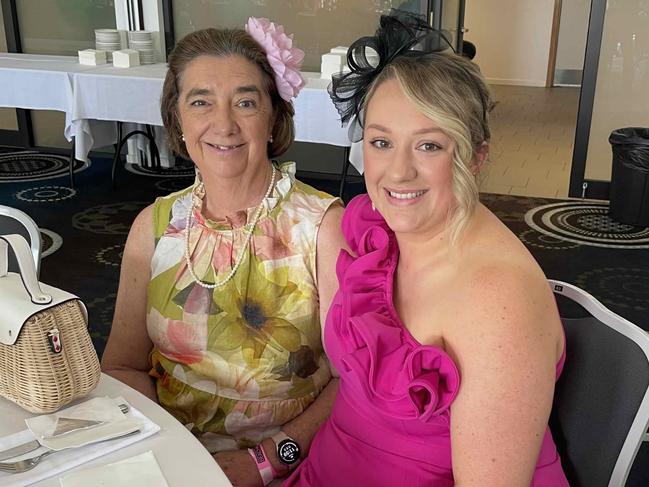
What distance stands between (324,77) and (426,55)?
3.75 meters

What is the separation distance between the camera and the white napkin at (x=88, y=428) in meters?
1.11

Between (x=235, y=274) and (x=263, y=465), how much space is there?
1.35 feet

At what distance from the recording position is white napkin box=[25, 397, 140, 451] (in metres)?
1.11

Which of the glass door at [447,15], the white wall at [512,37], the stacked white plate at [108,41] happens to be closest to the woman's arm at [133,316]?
the glass door at [447,15]

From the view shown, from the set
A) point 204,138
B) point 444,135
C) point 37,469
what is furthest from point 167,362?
point 444,135

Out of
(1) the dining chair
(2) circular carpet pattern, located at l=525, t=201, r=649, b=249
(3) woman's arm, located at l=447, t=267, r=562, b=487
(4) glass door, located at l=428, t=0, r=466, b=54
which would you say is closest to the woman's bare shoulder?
(3) woman's arm, located at l=447, t=267, r=562, b=487

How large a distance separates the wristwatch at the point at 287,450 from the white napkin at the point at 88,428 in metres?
0.46

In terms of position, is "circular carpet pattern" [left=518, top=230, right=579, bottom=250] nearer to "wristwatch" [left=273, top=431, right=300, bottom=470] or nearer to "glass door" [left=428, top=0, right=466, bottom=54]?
"glass door" [left=428, top=0, right=466, bottom=54]

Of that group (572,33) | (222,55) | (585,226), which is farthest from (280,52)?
(572,33)

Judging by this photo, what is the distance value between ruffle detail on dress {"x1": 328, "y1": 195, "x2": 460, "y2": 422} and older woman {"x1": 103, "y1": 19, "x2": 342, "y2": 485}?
0.53 ft

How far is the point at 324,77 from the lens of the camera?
495 cm

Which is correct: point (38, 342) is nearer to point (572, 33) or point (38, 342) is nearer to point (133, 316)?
point (133, 316)

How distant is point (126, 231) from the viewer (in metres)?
4.63

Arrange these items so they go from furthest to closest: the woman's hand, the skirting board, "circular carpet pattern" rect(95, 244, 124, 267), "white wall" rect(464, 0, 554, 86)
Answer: the skirting board, "white wall" rect(464, 0, 554, 86), "circular carpet pattern" rect(95, 244, 124, 267), the woman's hand
